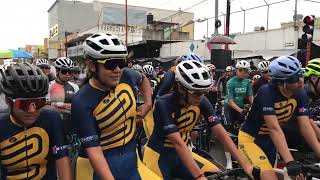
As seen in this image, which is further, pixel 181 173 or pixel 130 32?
pixel 130 32

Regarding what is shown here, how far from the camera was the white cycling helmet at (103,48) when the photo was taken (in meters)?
3.18

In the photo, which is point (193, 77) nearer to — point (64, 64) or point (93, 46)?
point (93, 46)

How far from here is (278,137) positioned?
4047 mm

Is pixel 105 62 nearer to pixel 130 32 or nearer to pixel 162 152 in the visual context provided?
pixel 162 152

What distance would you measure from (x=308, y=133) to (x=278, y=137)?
0.52m

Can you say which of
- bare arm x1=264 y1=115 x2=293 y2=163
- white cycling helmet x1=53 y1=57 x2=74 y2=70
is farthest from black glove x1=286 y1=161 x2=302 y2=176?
white cycling helmet x1=53 y1=57 x2=74 y2=70

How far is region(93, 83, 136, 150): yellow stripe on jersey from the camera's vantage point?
10.4ft

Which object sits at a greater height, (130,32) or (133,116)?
(130,32)

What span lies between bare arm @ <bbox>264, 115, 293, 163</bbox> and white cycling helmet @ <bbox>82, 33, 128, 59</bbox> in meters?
1.76

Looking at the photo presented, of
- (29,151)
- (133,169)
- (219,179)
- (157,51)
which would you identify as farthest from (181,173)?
(157,51)

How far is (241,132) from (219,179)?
4.27 ft

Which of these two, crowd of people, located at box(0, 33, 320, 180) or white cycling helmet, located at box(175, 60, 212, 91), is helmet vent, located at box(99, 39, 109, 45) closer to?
crowd of people, located at box(0, 33, 320, 180)

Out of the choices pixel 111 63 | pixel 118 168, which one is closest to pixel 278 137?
pixel 118 168

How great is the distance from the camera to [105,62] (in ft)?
10.4
